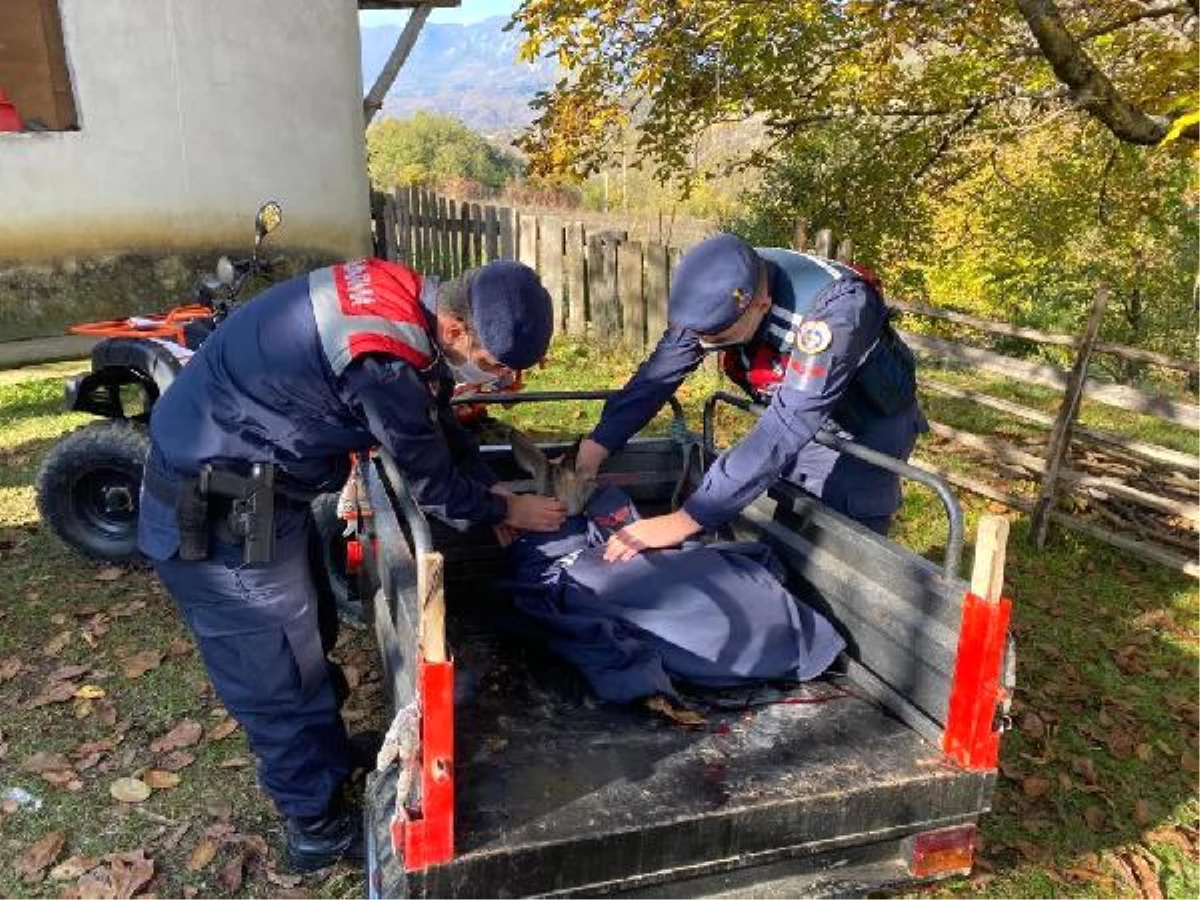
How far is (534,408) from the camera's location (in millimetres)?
8016

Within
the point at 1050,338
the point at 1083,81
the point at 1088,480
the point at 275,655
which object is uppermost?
the point at 1083,81

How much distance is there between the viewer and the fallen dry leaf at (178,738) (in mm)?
3656

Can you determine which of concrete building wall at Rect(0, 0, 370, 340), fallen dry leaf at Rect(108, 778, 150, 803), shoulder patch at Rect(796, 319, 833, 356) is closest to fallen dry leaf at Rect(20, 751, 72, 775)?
fallen dry leaf at Rect(108, 778, 150, 803)

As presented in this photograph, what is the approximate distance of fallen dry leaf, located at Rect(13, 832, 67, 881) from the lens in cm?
301

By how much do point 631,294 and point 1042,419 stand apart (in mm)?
4540

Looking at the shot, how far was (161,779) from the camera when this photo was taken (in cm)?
346

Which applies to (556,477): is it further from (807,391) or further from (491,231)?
(491,231)

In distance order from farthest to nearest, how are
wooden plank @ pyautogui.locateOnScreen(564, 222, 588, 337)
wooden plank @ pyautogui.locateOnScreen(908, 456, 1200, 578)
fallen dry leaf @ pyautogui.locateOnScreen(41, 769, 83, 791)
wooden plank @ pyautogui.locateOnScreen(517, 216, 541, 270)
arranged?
wooden plank @ pyautogui.locateOnScreen(517, 216, 541, 270) → wooden plank @ pyautogui.locateOnScreen(564, 222, 588, 337) → wooden plank @ pyautogui.locateOnScreen(908, 456, 1200, 578) → fallen dry leaf @ pyautogui.locateOnScreen(41, 769, 83, 791)

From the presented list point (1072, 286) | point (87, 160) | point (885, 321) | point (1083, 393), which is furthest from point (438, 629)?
point (1072, 286)

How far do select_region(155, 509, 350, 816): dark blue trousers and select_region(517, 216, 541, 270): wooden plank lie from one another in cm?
805

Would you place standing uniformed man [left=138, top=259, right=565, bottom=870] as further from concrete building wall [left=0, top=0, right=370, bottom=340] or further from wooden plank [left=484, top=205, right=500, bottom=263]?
wooden plank [left=484, top=205, right=500, bottom=263]

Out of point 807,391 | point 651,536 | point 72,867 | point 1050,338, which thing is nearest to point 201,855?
point 72,867

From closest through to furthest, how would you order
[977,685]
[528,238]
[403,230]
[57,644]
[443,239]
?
1. [977,685]
2. [57,644]
3. [528,238]
4. [443,239]
5. [403,230]

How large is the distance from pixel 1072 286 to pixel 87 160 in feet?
46.0
